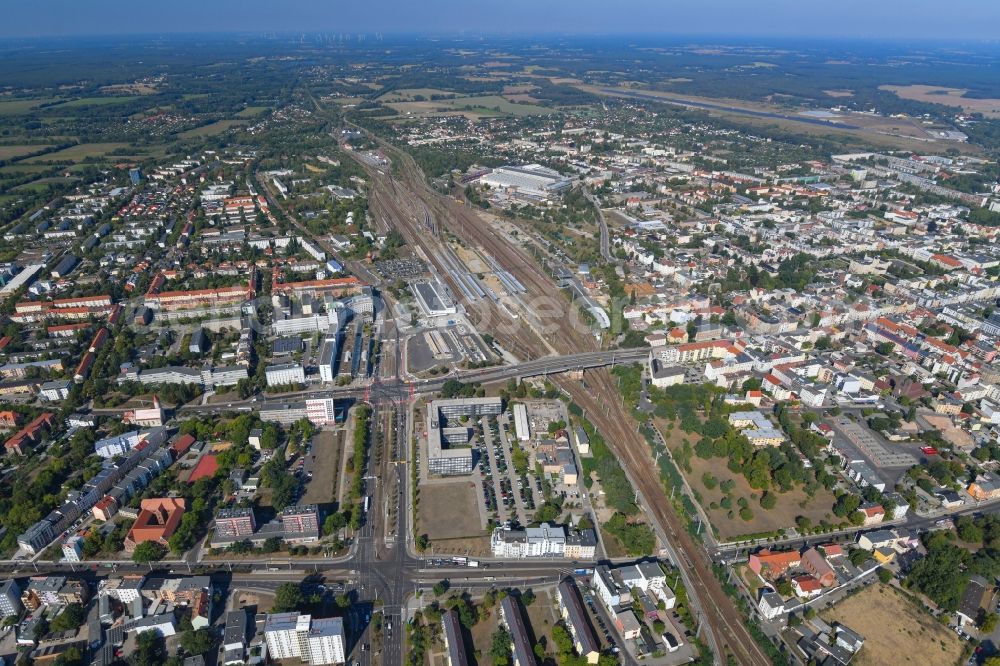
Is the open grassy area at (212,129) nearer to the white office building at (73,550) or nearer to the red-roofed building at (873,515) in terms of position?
the white office building at (73,550)

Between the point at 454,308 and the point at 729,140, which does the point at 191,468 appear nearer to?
the point at 454,308

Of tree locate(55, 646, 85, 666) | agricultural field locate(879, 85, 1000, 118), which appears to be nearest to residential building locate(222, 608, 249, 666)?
tree locate(55, 646, 85, 666)

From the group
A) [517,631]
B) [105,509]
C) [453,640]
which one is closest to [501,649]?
[517,631]

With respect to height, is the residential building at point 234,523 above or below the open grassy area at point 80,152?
below

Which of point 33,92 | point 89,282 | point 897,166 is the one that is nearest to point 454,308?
point 89,282

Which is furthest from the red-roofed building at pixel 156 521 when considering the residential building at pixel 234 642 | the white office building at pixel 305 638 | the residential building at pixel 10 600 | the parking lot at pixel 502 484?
the parking lot at pixel 502 484

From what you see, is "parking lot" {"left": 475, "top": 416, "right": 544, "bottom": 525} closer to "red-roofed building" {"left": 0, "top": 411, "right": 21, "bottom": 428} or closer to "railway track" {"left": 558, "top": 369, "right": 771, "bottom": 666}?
"railway track" {"left": 558, "top": 369, "right": 771, "bottom": 666}

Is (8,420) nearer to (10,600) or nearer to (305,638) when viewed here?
(10,600)
